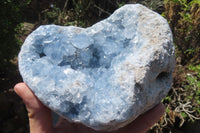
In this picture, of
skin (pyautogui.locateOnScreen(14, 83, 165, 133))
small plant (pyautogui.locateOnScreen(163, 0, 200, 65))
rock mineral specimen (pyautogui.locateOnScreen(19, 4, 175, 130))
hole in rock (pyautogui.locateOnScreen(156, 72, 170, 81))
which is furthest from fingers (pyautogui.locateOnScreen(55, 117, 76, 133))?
small plant (pyautogui.locateOnScreen(163, 0, 200, 65))

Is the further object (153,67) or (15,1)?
(15,1)

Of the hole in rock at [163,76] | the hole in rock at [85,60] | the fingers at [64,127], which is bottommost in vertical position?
the fingers at [64,127]

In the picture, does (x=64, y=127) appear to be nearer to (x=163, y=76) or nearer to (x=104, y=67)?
(x=104, y=67)

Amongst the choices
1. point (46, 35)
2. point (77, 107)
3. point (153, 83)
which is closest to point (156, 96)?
point (153, 83)

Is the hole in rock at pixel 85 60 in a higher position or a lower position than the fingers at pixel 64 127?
higher

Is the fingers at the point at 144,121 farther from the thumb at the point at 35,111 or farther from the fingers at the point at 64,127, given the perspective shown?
the thumb at the point at 35,111

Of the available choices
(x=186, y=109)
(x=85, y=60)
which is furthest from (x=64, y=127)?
(x=186, y=109)

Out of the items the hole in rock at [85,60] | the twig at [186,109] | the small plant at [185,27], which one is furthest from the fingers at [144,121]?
the small plant at [185,27]

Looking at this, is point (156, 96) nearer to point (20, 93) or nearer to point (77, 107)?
point (77, 107)
